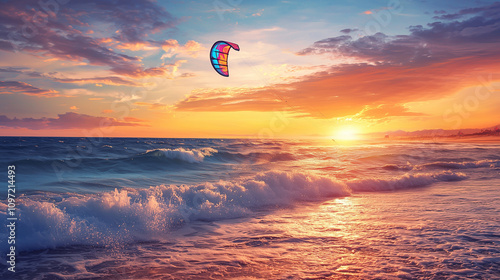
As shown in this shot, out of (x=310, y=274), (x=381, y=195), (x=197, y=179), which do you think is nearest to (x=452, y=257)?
(x=310, y=274)

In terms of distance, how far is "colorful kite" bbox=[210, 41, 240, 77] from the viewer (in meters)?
12.4

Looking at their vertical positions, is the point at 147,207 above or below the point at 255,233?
above

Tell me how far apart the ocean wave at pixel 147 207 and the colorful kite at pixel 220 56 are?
494cm

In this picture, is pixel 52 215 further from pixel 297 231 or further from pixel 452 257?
pixel 452 257

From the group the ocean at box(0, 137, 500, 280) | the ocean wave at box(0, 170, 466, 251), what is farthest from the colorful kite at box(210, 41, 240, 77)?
the ocean at box(0, 137, 500, 280)

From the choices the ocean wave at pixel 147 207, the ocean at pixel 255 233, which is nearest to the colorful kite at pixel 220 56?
the ocean wave at pixel 147 207

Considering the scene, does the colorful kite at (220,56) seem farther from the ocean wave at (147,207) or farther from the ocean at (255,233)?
the ocean at (255,233)

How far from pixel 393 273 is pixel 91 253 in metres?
5.03

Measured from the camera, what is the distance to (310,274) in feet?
13.8

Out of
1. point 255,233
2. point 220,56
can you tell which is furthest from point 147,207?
point 220,56

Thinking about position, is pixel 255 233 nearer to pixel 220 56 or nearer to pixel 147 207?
pixel 147 207

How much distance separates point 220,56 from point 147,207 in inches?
318

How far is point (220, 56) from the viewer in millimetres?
13203

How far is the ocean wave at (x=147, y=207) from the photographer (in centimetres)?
596
